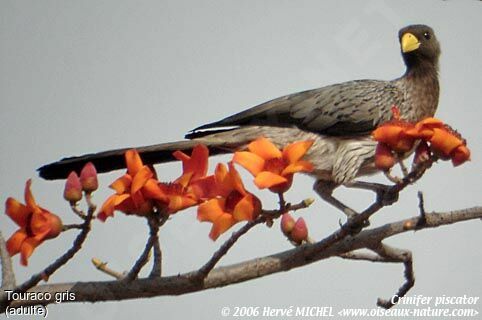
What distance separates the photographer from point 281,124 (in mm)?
5797

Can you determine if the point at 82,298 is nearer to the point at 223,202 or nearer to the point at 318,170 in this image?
the point at 223,202

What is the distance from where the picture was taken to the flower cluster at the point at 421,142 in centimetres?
285

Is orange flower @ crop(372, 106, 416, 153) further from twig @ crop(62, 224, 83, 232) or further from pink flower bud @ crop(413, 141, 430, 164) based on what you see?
twig @ crop(62, 224, 83, 232)

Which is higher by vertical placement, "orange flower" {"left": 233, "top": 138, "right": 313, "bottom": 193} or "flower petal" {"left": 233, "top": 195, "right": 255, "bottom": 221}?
"orange flower" {"left": 233, "top": 138, "right": 313, "bottom": 193}

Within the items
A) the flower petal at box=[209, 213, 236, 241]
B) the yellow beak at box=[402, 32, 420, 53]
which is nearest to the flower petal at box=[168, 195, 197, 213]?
the flower petal at box=[209, 213, 236, 241]

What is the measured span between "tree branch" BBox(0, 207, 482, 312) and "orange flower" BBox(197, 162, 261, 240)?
279 millimetres

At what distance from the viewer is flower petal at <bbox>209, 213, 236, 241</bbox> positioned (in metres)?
2.86

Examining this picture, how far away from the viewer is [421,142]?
9.70ft

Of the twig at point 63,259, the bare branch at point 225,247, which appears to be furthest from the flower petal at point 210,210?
the twig at point 63,259

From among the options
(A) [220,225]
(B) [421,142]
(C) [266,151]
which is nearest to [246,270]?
(A) [220,225]

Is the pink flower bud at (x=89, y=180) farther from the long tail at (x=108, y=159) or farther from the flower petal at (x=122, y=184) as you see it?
the long tail at (x=108, y=159)

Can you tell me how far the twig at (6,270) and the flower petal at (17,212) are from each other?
0.30m

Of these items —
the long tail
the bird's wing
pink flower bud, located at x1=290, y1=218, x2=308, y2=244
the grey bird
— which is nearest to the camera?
pink flower bud, located at x1=290, y1=218, x2=308, y2=244

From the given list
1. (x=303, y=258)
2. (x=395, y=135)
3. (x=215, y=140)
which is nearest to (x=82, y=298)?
(x=303, y=258)
